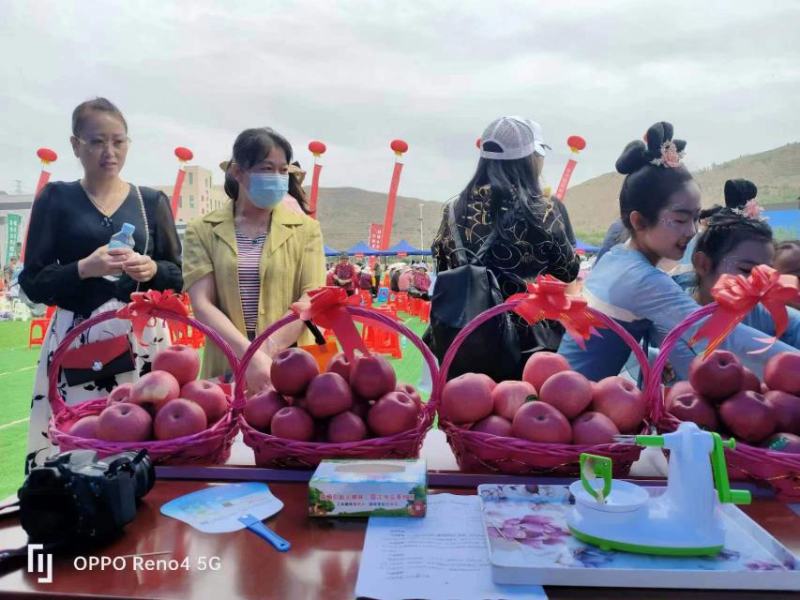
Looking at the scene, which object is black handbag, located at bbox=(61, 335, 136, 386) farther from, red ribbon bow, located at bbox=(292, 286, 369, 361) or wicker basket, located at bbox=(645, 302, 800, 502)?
wicker basket, located at bbox=(645, 302, 800, 502)

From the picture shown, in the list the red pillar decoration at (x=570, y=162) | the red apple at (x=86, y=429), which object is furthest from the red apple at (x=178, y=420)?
the red pillar decoration at (x=570, y=162)

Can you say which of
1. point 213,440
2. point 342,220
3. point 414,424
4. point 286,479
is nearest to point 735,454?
point 414,424

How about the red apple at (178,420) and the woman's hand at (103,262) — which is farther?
the woman's hand at (103,262)

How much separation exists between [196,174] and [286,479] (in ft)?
174

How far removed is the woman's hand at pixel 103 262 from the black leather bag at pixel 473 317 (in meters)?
1.05

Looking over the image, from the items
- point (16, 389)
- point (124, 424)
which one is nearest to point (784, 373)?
point (124, 424)

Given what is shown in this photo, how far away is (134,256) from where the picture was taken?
6.33 feet

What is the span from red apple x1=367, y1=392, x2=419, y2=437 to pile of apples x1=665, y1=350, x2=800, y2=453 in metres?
0.52

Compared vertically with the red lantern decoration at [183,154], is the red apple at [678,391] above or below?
below

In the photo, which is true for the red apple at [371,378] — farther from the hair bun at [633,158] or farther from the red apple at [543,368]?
the hair bun at [633,158]

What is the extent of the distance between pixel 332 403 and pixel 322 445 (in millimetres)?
82

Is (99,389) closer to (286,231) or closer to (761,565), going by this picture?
(286,231)

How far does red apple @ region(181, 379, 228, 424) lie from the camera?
125 centimetres

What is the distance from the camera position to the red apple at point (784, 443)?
1.05 m
